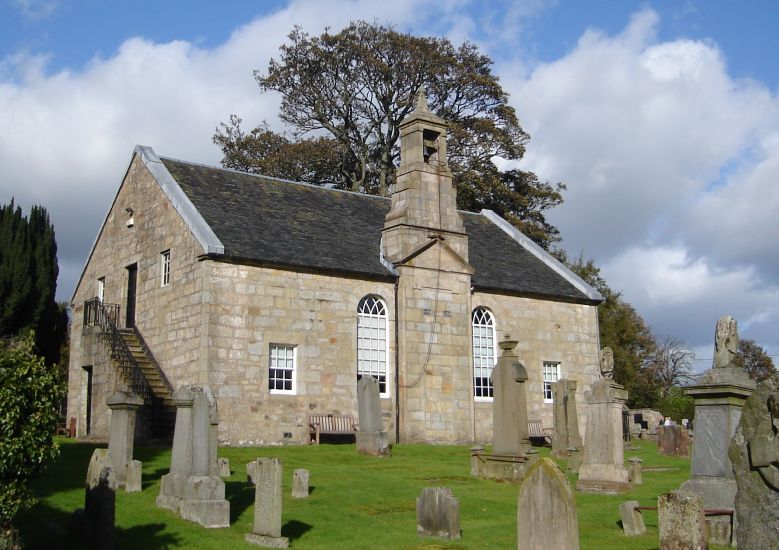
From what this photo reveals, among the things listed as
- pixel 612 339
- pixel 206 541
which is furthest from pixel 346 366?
pixel 612 339

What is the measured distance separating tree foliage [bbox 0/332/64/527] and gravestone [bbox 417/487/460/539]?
604 centimetres

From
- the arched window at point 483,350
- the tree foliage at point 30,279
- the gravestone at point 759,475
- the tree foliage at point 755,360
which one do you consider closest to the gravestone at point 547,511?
the gravestone at point 759,475

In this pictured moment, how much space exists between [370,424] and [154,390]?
707 cm

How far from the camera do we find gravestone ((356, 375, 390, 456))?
23.6m

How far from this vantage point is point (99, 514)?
11930 mm

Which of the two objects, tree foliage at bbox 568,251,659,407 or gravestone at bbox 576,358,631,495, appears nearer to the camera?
gravestone at bbox 576,358,631,495

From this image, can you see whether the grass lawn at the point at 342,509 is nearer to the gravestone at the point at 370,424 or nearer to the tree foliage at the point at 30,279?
the gravestone at the point at 370,424

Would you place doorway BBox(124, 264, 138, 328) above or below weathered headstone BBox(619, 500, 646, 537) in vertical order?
above

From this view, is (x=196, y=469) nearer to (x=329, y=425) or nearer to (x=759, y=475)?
(x=759, y=475)

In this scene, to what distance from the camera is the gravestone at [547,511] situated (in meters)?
8.09

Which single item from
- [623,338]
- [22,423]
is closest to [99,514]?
[22,423]

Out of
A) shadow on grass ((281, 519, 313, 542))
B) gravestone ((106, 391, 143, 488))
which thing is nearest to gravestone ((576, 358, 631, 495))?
shadow on grass ((281, 519, 313, 542))

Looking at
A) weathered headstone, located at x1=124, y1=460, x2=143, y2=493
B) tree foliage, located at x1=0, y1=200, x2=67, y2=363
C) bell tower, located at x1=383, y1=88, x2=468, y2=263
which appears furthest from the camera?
tree foliage, located at x1=0, y1=200, x2=67, y2=363

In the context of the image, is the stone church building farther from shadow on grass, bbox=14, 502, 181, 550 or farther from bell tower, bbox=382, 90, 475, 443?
shadow on grass, bbox=14, 502, 181, 550
